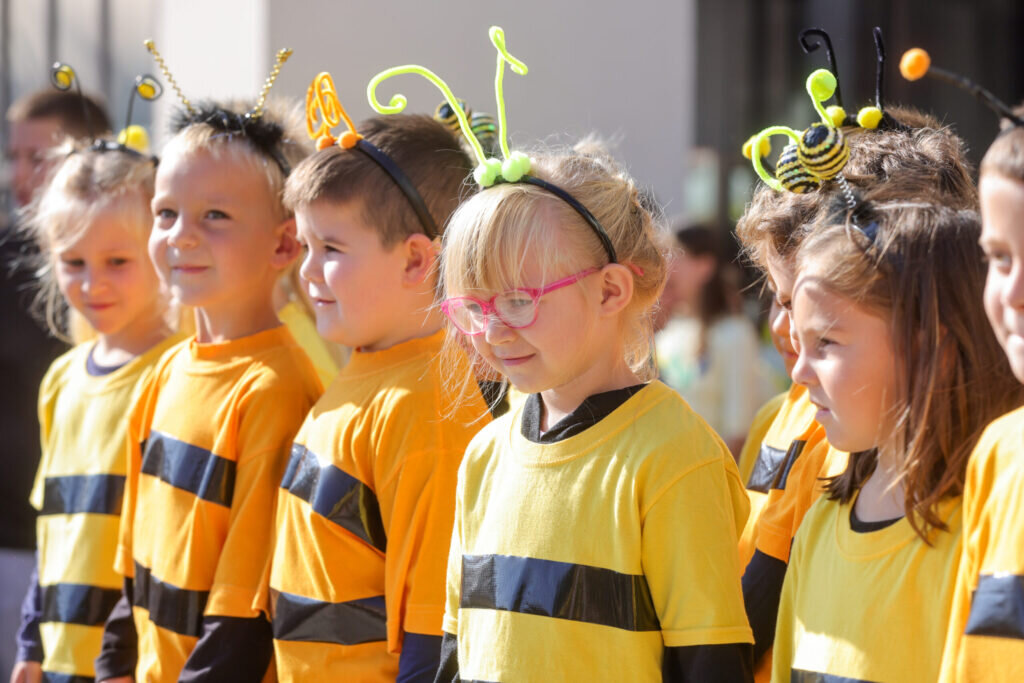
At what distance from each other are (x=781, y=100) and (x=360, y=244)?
499cm

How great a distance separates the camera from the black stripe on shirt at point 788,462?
6.54 feet

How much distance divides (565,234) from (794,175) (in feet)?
1.17

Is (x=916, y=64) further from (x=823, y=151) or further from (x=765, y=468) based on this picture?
(x=765, y=468)

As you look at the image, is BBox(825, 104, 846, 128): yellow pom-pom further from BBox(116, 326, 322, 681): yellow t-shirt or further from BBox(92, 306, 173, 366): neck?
BBox(92, 306, 173, 366): neck

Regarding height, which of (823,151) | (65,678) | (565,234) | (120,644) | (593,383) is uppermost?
(823,151)

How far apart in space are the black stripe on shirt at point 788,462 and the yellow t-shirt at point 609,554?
0.89 ft

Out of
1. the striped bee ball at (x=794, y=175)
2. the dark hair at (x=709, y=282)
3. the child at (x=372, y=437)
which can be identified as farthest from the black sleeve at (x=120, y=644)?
the dark hair at (x=709, y=282)

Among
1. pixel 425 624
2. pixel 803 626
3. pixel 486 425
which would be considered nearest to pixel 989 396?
pixel 803 626

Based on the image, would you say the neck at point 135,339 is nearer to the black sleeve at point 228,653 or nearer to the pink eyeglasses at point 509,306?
the black sleeve at point 228,653

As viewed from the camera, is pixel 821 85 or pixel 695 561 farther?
pixel 821 85

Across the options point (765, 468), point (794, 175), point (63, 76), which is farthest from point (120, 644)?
point (794, 175)

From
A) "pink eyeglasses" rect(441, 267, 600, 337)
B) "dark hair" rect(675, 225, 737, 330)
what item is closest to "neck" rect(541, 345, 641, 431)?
"pink eyeglasses" rect(441, 267, 600, 337)

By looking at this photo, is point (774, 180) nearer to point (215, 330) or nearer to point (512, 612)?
point (512, 612)

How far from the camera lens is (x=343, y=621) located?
204 cm
